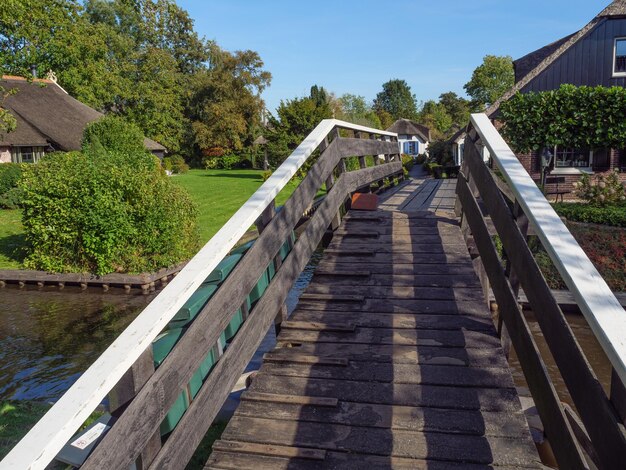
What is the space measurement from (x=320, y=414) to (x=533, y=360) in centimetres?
116

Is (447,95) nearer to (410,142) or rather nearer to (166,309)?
(410,142)

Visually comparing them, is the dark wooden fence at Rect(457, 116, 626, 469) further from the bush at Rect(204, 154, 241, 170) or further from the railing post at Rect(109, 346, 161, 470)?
the bush at Rect(204, 154, 241, 170)

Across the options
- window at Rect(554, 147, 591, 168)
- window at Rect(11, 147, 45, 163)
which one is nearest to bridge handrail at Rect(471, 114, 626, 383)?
window at Rect(554, 147, 591, 168)

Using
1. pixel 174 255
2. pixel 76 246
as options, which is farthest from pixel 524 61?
pixel 76 246

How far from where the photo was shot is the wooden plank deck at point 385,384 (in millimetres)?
2621

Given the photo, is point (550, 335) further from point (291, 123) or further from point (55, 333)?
point (291, 123)

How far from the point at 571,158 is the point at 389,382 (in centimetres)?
1901

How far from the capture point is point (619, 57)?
1908cm

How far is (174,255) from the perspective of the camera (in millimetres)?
15531

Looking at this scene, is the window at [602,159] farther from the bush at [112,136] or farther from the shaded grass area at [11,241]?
the bush at [112,136]

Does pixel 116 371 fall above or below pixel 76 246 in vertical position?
above

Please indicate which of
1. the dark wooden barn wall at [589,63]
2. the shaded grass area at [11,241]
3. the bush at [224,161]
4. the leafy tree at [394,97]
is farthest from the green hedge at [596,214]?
the leafy tree at [394,97]

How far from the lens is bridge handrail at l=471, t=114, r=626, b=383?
152cm

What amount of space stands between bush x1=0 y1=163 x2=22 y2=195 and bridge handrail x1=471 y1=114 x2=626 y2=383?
83.8 feet
